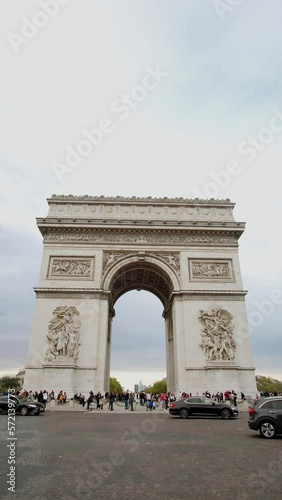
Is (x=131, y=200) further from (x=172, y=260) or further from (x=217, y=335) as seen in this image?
(x=217, y=335)

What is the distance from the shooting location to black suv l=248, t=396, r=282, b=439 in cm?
912

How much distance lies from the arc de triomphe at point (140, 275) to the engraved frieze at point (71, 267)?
0.08 metres

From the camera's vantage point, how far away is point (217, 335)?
2483cm

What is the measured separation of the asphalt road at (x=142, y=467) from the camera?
4.45 meters

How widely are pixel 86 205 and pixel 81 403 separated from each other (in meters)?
16.5

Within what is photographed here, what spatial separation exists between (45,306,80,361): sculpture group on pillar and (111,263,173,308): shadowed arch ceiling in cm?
503

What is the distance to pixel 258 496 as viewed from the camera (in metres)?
4.33

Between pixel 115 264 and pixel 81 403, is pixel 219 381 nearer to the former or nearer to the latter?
pixel 81 403

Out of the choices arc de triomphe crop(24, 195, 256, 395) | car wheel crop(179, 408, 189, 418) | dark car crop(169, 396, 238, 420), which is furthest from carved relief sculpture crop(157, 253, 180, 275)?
car wheel crop(179, 408, 189, 418)

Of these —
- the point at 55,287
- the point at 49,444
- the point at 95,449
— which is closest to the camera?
the point at 95,449

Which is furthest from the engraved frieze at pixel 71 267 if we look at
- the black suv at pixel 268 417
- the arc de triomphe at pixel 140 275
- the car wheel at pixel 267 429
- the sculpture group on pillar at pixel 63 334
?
the car wheel at pixel 267 429

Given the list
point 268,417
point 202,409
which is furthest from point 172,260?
point 268,417

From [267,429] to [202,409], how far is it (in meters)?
7.01

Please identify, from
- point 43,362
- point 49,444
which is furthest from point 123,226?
point 49,444
